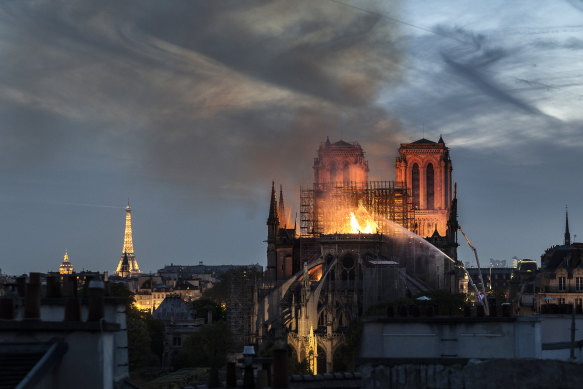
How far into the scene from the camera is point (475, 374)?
24.0 meters

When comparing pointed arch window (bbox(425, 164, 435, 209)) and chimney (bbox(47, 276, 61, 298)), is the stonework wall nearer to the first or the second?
chimney (bbox(47, 276, 61, 298))

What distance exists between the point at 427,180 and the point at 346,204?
21.1 metres

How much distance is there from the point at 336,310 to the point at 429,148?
65071 mm

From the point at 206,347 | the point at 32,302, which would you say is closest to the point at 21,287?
the point at 32,302

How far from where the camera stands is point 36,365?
61.6 feet

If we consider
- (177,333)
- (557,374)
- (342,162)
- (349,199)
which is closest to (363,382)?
(557,374)

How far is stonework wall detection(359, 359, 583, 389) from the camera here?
2353 cm

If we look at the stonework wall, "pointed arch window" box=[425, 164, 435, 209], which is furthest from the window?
the stonework wall

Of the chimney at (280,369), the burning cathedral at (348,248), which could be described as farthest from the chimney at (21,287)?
the burning cathedral at (348,248)

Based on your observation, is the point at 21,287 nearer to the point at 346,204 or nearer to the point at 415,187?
the point at 346,204

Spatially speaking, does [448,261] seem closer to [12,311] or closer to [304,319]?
[304,319]

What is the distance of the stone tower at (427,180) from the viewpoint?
155750 mm

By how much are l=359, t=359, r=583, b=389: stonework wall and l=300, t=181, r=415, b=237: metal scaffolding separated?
112379mm

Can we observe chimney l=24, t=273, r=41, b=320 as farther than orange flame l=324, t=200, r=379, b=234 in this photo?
No
